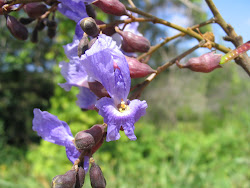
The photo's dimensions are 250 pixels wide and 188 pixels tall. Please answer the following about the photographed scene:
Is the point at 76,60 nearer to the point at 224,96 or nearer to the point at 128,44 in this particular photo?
the point at 128,44

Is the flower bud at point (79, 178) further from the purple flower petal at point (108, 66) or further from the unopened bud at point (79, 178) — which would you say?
the purple flower petal at point (108, 66)

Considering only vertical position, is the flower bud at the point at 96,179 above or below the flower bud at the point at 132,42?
below

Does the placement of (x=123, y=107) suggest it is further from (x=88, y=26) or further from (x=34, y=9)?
(x=34, y=9)

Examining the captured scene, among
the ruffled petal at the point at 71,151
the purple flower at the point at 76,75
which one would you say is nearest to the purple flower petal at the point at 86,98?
the purple flower at the point at 76,75

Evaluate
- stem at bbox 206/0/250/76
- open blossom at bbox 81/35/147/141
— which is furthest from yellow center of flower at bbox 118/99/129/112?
stem at bbox 206/0/250/76

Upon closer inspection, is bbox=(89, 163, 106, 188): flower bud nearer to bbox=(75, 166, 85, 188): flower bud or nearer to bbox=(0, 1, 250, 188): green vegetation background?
bbox=(75, 166, 85, 188): flower bud

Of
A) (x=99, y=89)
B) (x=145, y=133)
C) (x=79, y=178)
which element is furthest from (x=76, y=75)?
(x=145, y=133)

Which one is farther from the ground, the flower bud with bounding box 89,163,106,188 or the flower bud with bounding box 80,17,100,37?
the flower bud with bounding box 80,17,100,37
